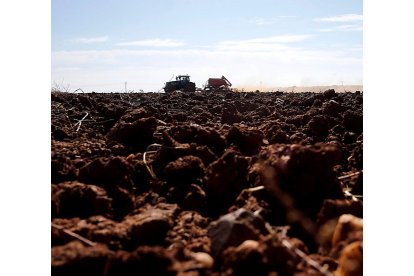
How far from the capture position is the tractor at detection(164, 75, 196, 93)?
2989 cm

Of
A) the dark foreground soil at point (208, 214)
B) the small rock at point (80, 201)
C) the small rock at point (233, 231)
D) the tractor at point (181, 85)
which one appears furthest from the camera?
the tractor at point (181, 85)

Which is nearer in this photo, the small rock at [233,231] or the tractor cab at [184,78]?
the small rock at [233,231]

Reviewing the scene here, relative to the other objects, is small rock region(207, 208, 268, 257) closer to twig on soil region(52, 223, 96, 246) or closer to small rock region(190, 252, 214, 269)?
small rock region(190, 252, 214, 269)

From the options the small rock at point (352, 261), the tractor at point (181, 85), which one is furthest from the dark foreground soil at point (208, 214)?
the tractor at point (181, 85)

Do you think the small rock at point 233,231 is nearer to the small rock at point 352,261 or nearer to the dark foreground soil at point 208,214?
the dark foreground soil at point 208,214

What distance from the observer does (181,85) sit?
30.1m

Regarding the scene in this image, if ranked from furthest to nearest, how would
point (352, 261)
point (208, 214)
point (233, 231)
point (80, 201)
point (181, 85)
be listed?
point (181, 85) → point (208, 214) → point (80, 201) → point (233, 231) → point (352, 261)

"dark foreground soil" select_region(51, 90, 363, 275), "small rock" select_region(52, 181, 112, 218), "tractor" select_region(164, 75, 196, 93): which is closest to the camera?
"dark foreground soil" select_region(51, 90, 363, 275)

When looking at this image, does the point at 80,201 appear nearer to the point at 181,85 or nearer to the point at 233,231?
the point at 233,231

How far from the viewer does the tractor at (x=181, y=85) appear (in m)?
29.9

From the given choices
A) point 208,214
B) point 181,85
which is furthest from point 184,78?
point 208,214

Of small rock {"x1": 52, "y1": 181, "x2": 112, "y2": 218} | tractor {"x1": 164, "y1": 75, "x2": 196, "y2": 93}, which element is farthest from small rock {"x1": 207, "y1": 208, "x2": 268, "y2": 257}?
tractor {"x1": 164, "y1": 75, "x2": 196, "y2": 93}
